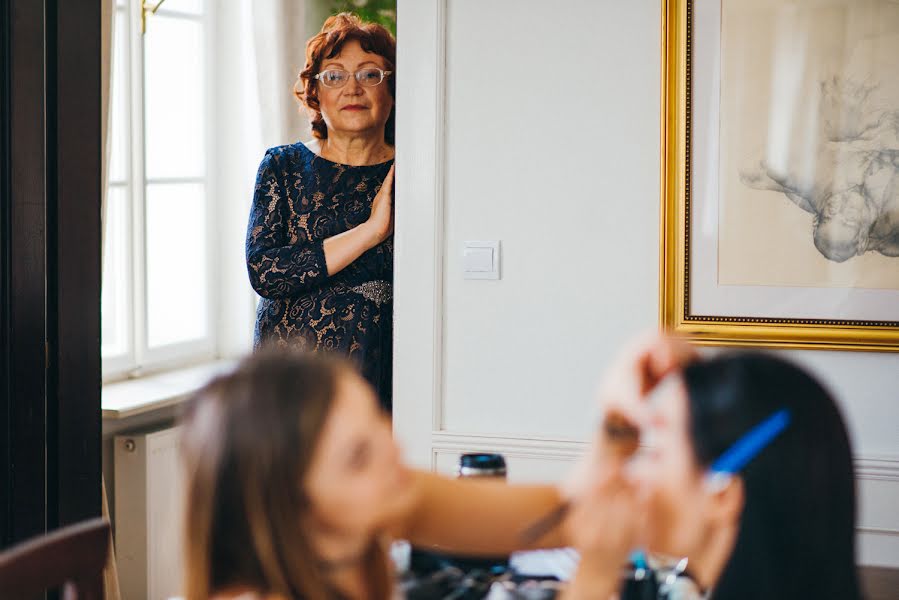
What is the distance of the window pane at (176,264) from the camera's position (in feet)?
11.7

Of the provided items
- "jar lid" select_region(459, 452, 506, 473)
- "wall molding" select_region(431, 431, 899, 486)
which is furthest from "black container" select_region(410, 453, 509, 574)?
"wall molding" select_region(431, 431, 899, 486)

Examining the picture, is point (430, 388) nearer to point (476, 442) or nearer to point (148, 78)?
point (476, 442)

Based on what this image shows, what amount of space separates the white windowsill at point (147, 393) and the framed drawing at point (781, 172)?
127 centimetres

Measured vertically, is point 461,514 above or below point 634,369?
below

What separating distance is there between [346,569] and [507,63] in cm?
170

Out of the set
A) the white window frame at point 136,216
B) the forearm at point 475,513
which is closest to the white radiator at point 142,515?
the white window frame at point 136,216

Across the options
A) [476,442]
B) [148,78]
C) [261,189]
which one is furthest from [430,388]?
[148,78]

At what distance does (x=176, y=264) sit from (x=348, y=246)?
1033 millimetres

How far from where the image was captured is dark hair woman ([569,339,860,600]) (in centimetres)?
→ 100

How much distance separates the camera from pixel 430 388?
2646mm

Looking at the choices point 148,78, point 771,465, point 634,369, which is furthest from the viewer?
point 148,78

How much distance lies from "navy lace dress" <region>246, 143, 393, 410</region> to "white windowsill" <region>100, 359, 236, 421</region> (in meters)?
0.26

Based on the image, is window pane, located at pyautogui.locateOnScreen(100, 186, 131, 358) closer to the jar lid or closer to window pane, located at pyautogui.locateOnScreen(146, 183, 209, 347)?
window pane, located at pyautogui.locateOnScreen(146, 183, 209, 347)

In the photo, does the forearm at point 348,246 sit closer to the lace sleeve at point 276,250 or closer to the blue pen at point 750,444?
the lace sleeve at point 276,250
